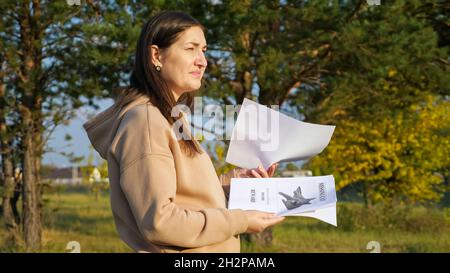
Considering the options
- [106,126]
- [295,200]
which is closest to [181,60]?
[106,126]

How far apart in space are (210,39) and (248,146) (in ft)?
18.7

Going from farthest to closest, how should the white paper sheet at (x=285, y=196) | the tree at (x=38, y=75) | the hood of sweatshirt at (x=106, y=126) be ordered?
the tree at (x=38, y=75) → the white paper sheet at (x=285, y=196) → the hood of sweatshirt at (x=106, y=126)

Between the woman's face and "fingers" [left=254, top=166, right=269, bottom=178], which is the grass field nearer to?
"fingers" [left=254, top=166, right=269, bottom=178]

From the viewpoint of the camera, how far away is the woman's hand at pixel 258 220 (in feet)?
5.36

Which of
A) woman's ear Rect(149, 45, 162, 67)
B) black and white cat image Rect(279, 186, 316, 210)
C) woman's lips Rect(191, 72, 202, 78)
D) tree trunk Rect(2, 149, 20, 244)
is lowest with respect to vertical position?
tree trunk Rect(2, 149, 20, 244)

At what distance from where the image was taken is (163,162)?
149 centimetres

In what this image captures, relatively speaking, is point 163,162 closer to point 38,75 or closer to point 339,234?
point 38,75

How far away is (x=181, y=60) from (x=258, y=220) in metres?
0.46

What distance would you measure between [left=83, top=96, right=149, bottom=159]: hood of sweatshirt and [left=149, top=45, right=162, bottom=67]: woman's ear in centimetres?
11

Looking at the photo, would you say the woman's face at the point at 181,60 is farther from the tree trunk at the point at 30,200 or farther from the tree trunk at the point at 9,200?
the tree trunk at the point at 9,200

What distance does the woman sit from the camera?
4.83 feet

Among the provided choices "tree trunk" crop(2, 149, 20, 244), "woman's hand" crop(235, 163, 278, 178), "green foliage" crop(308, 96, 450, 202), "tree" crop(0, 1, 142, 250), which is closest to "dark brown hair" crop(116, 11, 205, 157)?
"woman's hand" crop(235, 163, 278, 178)

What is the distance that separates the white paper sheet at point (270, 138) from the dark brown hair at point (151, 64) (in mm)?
265

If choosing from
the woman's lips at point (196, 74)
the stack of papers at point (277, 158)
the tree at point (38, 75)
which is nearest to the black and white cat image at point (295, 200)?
the stack of papers at point (277, 158)
